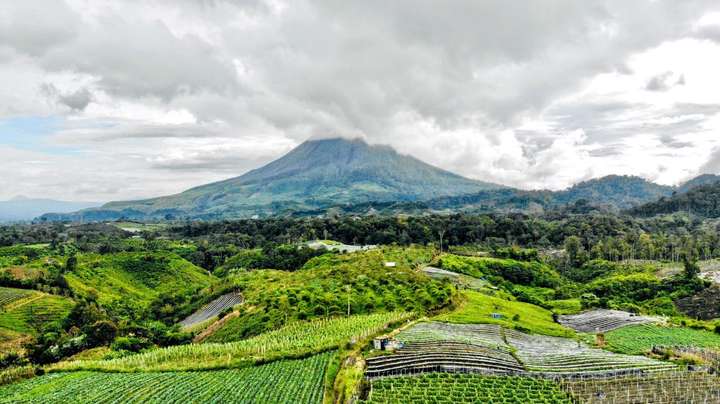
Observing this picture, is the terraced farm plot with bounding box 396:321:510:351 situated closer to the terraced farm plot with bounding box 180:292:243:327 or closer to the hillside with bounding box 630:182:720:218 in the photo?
the terraced farm plot with bounding box 180:292:243:327

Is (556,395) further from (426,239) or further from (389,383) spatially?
→ (426,239)

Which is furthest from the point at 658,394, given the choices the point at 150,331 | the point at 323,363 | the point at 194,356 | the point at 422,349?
the point at 150,331

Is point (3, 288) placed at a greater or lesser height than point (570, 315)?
greater

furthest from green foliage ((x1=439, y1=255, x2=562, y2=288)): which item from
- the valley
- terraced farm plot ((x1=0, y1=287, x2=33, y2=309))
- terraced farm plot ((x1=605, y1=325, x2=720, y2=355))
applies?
terraced farm plot ((x1=0, y1=287, x2=33, y2=309))

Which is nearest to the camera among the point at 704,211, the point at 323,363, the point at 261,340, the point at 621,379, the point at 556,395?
the point at 556,395

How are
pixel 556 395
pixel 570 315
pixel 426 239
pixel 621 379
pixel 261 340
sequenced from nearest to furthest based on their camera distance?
pixel 556 395
pixel 621 379
pixel 261 340
pixel 570 315
pixel 426 239

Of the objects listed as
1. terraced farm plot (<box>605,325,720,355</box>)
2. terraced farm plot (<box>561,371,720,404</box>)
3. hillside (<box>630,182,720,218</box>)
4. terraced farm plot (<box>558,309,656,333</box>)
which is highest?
Answer: hillside (<box>630,182,720,218</box>)

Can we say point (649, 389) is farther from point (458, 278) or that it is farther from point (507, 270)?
point (507, 270)
